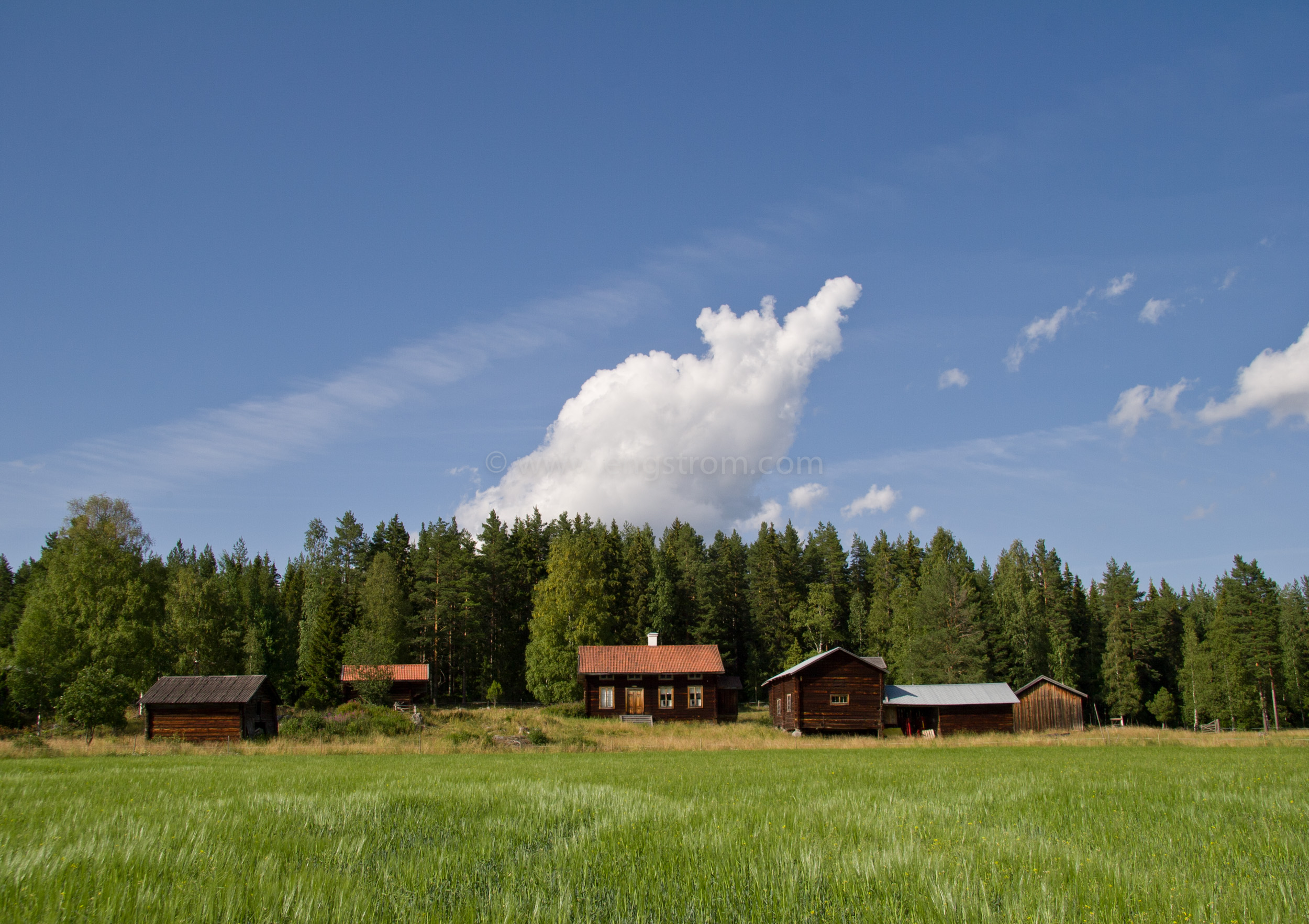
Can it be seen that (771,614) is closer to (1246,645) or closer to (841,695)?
(841,695)

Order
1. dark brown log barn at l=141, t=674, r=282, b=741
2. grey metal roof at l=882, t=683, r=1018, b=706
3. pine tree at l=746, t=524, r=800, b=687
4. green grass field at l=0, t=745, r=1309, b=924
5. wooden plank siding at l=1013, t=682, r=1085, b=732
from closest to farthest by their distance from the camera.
Result: green grass field at l=0, t=745, r=1309, b=924 → dark brown log barn at l=141, t=674, r=282, b=741 → grey metal roof at l=882, t=683, r=1018, b=706 → wooden plank siding at l=1013, t=682, r=1085, b=732 → pine tree at l=746, t=524, r=800, b=687

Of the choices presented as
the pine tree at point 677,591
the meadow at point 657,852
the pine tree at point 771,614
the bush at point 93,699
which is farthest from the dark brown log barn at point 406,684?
the meadow at point 657,852

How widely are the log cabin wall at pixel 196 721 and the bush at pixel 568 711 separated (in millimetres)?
22140

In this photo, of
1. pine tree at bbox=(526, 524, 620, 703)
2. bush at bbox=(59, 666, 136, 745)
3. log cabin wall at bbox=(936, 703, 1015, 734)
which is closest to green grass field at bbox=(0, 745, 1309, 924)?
bush at bbox=(59, 666, 136, 745)

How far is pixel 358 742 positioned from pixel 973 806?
34.5m

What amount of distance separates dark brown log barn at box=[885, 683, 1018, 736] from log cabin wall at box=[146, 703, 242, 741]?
138ft

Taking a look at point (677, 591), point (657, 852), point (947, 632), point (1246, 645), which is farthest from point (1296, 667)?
point (657, 852)

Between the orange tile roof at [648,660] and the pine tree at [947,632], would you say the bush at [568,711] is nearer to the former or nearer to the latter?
the orange tile roof at [648,660]

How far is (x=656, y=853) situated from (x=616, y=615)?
68655 millimetres

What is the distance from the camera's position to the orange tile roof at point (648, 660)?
189 ft

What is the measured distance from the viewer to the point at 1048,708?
53062mm

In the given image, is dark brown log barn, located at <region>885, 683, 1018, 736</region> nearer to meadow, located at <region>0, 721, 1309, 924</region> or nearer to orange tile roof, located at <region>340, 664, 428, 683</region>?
orange tile roof, located at <region>340, 664, 428, 683</region>

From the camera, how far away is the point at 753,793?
13359 millimetres

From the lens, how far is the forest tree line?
53.7 meters
